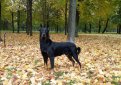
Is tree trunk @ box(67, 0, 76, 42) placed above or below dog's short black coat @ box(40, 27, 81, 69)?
above

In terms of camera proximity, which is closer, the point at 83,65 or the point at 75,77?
the point at 75,77

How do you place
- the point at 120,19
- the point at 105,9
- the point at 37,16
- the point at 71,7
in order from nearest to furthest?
the point at 71,7 → the point at 105,9 → the point at 120,19 → the point at 37,16

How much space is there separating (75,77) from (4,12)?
4752 cm

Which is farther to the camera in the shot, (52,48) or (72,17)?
(72,17)

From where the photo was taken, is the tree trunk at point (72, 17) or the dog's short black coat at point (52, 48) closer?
the dog's short black coat at point (52, 48)

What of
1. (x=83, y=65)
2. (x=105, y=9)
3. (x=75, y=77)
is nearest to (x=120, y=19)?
(x=105, y=9)

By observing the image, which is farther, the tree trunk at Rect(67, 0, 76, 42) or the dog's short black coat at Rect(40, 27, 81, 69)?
the tree trunk at Rect(67, 0, 76, 42)

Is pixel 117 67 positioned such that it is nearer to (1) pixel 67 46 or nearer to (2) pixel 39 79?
(1) pixel 67 46

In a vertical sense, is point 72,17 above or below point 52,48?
above

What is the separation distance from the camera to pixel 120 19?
1495 inches

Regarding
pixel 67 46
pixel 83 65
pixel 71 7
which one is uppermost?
pixel 71 7

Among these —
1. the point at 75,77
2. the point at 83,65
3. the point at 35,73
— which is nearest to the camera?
the point at 75,77

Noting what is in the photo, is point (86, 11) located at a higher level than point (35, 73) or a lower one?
higher

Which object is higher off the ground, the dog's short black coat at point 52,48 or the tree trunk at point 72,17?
the tree trunk at point 72,17
